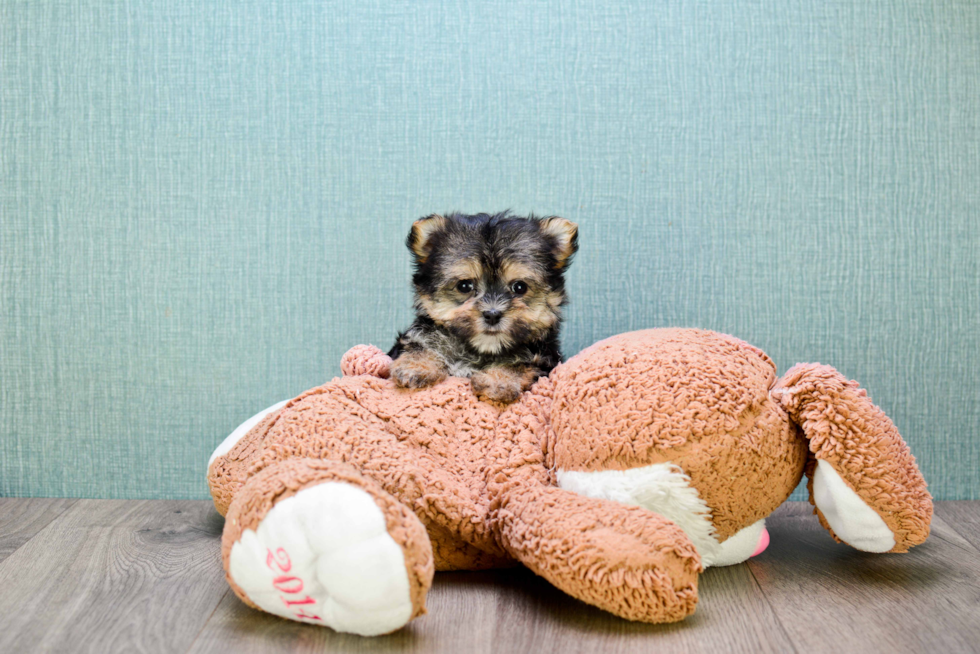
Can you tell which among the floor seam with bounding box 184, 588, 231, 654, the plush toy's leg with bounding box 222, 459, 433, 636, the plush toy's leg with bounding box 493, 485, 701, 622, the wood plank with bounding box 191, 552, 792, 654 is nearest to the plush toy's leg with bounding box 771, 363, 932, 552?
the wood plank with bounding box 191, 552, 792, 654

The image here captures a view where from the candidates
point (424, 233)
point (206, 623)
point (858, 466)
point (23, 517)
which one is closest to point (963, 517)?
point (858, 466)

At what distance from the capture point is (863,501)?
170cm

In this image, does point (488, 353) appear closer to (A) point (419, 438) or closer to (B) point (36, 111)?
(A) point (419, 438)

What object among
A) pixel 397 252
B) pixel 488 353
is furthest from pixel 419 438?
pixel 397 252

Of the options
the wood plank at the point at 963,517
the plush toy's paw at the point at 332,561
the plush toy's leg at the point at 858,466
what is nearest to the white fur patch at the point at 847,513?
the plush toy's leg at the point at 858,466

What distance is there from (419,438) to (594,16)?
1.56 metres

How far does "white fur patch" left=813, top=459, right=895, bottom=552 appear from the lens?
1700 mm

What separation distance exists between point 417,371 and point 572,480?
501mm

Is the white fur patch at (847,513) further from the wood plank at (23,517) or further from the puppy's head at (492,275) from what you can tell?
the wood plank at (23,517)

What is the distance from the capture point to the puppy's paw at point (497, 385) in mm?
1931

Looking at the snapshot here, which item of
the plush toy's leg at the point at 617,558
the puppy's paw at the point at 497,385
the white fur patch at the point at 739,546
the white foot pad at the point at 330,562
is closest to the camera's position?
the white foot pad at the point at 330,562

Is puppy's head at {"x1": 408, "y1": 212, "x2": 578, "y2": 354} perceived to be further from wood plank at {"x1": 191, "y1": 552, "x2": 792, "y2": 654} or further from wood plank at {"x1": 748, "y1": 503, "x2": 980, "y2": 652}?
wood plank at {"x1": 748, "y1": 503, "x2": 980, "y2": 652}

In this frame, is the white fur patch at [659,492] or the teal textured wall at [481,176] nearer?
the white fur patch at [659,492]

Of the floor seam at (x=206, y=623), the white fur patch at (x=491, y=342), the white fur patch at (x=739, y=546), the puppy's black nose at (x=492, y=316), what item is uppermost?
the puppy's black nose at (x=492, y=316)
